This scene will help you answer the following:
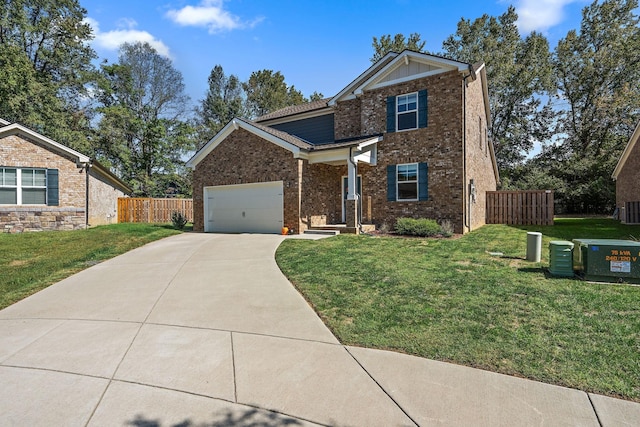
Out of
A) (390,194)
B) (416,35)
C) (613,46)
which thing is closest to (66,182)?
(390,194)

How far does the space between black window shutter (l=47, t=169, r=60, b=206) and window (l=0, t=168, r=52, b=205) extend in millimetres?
93

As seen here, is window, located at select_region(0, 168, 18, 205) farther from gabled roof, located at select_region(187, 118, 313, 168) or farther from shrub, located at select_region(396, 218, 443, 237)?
shrub, located at select_region(396, 218, 443, 237)

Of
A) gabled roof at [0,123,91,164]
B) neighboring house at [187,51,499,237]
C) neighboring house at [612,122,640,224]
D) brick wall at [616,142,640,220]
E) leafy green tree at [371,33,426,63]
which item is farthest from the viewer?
leafy green tree at [371,33,426,63]

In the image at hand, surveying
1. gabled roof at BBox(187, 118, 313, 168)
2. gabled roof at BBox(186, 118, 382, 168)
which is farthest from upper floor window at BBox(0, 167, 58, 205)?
gabled roof at BBox(186, 118, 382, 168)

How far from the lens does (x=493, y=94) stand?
103 feet

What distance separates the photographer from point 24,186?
16.4 meters

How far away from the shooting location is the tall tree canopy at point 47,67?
2313cm

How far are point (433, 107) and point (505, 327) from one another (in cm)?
1150

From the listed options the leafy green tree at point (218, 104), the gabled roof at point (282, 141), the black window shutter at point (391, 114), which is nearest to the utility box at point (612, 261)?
the gabled roof at point (282, 141)

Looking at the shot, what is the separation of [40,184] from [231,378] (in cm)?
1892

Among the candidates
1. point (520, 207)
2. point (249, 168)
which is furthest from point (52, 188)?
point (520, 207)

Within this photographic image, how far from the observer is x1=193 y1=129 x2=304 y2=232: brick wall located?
14023 millimetres

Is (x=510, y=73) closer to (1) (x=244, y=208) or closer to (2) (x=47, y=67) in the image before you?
(1) (x=244, y=208)

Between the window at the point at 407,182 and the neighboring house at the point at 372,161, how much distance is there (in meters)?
0.04
